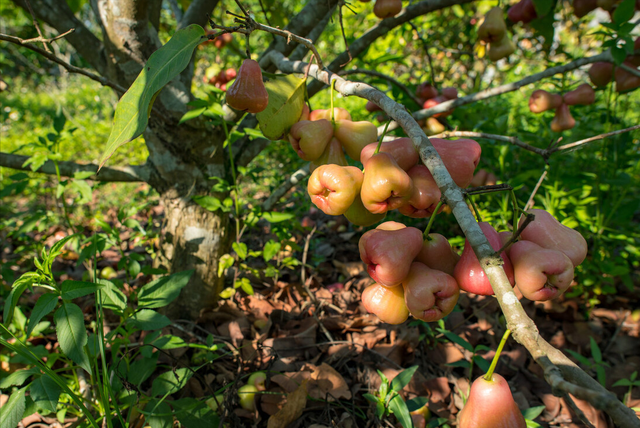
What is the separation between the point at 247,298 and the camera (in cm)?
218

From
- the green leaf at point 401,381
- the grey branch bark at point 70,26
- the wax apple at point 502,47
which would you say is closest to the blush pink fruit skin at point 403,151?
the green leaf at point 401,381

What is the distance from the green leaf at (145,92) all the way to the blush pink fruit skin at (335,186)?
0.35 m

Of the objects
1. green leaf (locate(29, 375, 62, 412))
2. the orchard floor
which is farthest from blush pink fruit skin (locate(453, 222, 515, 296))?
green leaf (locate(29, 375, 62, 412))

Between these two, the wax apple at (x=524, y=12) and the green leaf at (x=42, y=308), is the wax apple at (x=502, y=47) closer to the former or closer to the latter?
the wax apple at (x=524, y=12)

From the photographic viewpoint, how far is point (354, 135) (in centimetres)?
98

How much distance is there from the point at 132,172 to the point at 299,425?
1488 millimetres

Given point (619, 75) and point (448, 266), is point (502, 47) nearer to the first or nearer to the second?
point (619, 75)

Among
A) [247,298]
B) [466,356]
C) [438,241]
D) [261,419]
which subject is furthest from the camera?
[247,298]

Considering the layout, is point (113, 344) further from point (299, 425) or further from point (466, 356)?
point (466, 356)

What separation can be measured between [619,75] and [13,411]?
106 inches

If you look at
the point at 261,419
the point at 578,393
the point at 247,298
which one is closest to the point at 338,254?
the point at 247,298

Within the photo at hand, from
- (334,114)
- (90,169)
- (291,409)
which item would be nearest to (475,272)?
(334,114)

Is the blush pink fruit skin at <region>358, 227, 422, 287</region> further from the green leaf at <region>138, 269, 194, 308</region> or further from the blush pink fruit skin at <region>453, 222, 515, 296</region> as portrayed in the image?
the green leaf at <region>138, 269, 194, 308</region>

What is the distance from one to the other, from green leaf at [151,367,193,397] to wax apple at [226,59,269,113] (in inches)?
38.3
